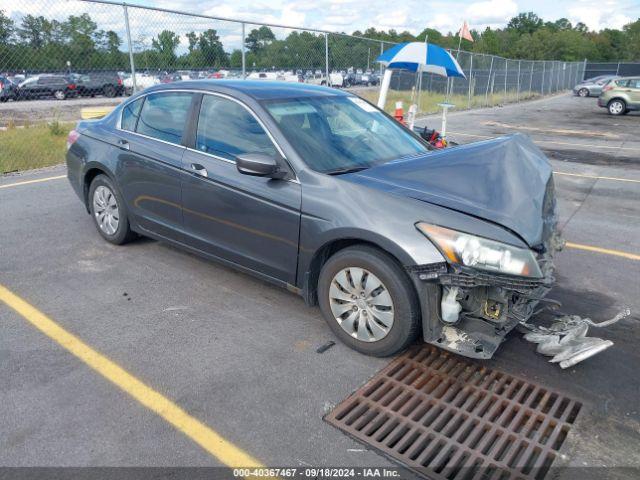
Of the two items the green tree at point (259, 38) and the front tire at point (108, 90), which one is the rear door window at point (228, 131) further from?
the front tire at point (108, 90)

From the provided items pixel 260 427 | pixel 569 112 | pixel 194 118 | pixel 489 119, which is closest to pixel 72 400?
pixel 260 427

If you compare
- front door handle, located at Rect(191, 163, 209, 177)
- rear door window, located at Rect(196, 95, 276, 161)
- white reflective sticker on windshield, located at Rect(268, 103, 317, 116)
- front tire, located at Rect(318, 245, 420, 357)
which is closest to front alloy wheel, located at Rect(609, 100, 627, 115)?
white reflective sticker on windshield, located at Rect(268, 103, 317, 116)

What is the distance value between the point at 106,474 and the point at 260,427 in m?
0.76

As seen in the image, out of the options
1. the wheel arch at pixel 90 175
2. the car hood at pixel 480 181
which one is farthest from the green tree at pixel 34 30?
the car hood at pixel 480 181

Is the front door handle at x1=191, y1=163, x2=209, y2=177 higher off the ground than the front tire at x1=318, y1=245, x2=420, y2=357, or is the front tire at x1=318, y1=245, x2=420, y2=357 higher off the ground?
the front door handle at x1=191, y1=163, x2=209, y2=177

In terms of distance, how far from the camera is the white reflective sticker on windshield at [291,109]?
13.0 ft

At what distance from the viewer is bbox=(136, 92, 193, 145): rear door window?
4402mm

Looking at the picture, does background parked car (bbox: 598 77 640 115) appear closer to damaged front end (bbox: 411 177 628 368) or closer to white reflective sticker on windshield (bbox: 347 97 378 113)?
white reflective sticker on windshield (bbox: 347 97 378 113)

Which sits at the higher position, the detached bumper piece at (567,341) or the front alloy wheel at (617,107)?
the front alloy wheel at (617,107)

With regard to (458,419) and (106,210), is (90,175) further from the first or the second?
(458,419)

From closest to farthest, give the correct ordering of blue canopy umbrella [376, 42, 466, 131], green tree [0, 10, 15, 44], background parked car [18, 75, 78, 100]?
1. green tree [0, 10, 15, 44]
2. blue canopy umbrella [376, 42, 466, 131]
3. background parked car [18, 75, 78, 100]

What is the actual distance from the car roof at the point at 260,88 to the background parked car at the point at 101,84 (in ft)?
25.9

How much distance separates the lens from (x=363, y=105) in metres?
4.71

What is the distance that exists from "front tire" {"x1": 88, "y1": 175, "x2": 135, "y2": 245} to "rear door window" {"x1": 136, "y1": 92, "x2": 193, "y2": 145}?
0.70 meters
